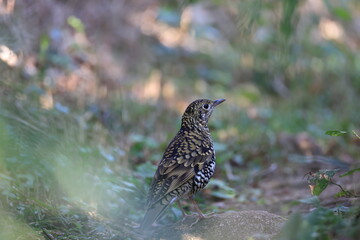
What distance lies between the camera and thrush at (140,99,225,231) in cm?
400

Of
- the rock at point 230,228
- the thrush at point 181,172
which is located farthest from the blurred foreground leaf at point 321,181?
the thrush at point 181,172

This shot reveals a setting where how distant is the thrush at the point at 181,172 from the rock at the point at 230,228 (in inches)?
5.6

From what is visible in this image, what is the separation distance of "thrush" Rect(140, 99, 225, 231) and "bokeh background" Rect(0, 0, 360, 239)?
362 mm

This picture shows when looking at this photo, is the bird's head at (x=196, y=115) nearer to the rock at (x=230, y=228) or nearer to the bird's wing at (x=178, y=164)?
the bird's wing at (x=178, y=164)

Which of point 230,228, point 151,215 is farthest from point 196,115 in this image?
point 230,228

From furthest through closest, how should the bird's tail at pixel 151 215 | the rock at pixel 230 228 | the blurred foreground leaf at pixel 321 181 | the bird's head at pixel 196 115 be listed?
the bird's head at pixel 196 115 → the bird's tail at pixel 151 215 → the rock at pixel 230 228 → the blurred foreground leaf at pixel 321 181

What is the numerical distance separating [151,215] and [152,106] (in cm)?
528

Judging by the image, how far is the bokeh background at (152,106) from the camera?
13.2ft

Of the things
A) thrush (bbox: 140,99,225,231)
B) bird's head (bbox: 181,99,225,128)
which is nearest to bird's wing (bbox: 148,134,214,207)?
thrush (bbox: 140,99,225,231)

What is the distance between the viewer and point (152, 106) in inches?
359

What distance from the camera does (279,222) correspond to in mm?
3756

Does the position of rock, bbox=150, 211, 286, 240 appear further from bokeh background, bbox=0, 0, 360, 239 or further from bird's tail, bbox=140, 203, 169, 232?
bokeh background, bbox=0, 0, 360, 239

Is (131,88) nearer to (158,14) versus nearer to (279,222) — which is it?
(158,14)

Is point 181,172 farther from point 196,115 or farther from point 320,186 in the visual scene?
point 320,186
